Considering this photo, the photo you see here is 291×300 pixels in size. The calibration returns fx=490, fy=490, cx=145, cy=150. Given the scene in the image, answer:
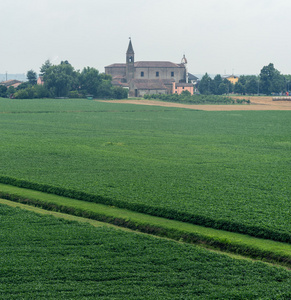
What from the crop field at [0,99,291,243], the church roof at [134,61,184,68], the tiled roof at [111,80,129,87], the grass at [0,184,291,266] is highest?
the church roof at [134,61,184,68]

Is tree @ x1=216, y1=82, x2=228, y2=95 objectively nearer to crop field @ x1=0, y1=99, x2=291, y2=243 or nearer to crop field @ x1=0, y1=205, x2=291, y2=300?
crop field @ x1=0, y1=99, x2=291, y2=243

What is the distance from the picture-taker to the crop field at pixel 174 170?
56.8 ft

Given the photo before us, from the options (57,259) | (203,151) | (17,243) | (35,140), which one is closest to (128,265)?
(57,259)

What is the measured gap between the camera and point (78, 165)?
89.7ft

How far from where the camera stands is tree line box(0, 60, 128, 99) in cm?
13750

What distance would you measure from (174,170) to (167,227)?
10.1 meters

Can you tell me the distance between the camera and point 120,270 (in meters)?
12.2

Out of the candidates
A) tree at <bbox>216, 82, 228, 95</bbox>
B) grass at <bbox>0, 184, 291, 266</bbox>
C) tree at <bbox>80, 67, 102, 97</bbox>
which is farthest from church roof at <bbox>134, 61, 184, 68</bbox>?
grass at <bbox>0, 184, 291, 266</bbox>

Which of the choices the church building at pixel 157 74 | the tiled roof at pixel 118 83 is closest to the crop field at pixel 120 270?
the church building at pixel 157 74

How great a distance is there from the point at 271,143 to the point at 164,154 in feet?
37.9

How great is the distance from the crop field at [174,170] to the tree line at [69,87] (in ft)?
302

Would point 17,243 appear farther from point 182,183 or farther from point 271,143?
point 271,143

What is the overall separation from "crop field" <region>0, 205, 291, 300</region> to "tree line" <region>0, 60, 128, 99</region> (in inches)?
4939

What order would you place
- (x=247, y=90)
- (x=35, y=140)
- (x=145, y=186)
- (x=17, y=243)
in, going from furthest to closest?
1. (x=247, y=90)
2. (x=35, y=140)
3. (x=145, y=186)
4. (x=17, y=243)
